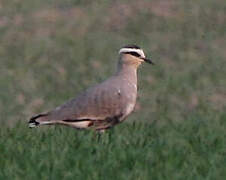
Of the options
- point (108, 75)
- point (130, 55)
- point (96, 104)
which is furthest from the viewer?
point (108, 75)

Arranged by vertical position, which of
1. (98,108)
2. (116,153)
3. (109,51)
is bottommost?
(116,153)

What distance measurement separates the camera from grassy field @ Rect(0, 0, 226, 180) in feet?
33.4

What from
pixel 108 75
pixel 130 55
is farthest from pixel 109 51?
pixel 130 55

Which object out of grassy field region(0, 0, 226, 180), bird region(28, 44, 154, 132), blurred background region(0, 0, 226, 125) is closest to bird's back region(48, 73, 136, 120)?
bird region(28, 44, 154, 132)

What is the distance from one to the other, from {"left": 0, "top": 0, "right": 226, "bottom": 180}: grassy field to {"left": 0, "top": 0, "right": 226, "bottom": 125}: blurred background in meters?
0.02

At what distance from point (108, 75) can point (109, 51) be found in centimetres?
143

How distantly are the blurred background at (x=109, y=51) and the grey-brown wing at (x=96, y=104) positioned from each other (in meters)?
3.19

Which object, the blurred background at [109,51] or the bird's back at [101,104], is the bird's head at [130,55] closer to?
the bird's back at [101,104]

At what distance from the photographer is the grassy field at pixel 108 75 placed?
10195mm

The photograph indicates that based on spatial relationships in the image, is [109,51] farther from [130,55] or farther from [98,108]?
[98,108]

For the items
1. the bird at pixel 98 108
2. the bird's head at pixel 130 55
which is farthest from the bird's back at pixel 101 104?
the bird's head at pixel 130 55

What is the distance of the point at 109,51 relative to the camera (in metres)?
20.6

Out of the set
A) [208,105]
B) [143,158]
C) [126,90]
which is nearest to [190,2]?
[208,105]

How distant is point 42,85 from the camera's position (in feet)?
62.4
